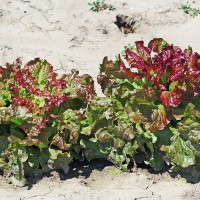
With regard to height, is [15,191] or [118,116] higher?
[118,116]

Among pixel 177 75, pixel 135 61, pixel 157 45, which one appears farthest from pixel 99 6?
pixel 177 75

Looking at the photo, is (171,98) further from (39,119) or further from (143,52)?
(39,119)

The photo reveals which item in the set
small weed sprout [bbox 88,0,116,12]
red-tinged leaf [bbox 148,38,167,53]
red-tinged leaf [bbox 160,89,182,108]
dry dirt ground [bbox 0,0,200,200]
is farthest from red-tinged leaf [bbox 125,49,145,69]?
small weed sprout [bbox 88,0,116,12]

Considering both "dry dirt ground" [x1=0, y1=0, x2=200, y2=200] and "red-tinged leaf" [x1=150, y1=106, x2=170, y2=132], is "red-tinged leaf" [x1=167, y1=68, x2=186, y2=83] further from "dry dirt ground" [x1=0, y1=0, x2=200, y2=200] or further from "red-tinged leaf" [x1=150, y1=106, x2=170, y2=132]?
"dry dirt ground" [x1=0, y1=0, x2=200, y2=200]

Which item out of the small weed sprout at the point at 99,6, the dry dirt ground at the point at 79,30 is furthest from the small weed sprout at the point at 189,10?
the small weed sprout at the point at 99,6

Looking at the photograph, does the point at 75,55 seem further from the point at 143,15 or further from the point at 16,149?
the point at 16,149

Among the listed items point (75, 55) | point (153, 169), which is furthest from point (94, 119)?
point (75, 55)

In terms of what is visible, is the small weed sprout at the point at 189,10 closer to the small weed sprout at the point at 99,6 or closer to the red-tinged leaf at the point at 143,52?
the small weed sprout at the point at 99,6

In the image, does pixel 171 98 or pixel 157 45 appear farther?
pixel 157 45

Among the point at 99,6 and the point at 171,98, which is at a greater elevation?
the point at 99,6
